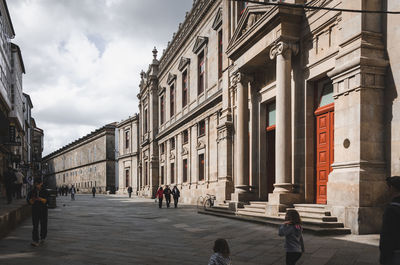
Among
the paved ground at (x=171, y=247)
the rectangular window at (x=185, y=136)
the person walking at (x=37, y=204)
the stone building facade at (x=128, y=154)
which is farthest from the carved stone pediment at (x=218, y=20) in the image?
the stone building facade at (x=128, y=154)

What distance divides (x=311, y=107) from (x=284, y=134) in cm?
134

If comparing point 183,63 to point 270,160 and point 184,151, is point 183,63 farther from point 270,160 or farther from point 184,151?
point 270,160

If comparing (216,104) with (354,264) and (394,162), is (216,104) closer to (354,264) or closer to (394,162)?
(394,162)

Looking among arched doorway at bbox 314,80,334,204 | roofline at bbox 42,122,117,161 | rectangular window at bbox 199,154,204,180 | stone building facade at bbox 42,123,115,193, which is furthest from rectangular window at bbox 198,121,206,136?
roofline at bbox 42,122,117,161

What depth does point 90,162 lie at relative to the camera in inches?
2731

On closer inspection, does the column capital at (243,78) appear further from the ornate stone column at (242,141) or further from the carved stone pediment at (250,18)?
the carved stone pediment at (250,18)

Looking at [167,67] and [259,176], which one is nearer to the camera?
[259,176]

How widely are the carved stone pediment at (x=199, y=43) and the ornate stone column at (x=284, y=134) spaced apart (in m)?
12.3

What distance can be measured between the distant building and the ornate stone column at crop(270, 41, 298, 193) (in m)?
36.0

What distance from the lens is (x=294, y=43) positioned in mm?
12570

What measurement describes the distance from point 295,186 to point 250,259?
5.84m

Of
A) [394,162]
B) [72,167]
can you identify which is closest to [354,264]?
[394,162]

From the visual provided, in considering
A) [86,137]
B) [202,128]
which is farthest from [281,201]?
[86,137]

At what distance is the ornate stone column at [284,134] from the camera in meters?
11.9
